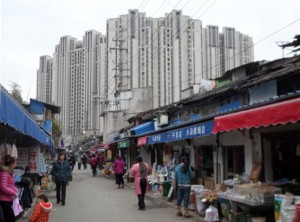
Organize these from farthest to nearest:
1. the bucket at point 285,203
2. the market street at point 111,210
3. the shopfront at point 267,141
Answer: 1. the market street at point 111,210
2. the shopfront at point 267,141
3. the bucket at point 285,203

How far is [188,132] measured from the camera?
11.3 m

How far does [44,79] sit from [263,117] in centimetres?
3930

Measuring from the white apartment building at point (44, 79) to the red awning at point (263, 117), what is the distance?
3698cm

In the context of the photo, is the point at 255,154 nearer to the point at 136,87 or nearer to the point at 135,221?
the point at 135,221

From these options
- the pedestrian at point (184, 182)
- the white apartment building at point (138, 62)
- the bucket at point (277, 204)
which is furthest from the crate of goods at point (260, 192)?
the white apartment building at point (138, 62)

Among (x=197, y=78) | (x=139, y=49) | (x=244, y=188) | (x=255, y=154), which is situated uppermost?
(x=139, y=49)

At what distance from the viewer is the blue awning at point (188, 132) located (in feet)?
32.3

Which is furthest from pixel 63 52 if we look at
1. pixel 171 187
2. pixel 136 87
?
pixel 171 187

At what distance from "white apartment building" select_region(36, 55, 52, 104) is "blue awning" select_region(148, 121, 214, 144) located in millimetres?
30302

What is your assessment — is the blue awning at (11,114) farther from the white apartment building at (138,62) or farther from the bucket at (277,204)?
the white apartment building at (138,62)

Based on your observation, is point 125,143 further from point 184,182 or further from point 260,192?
point 260,192

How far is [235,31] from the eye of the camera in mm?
25203

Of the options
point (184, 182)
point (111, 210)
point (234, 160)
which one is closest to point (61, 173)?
point (111, 210)

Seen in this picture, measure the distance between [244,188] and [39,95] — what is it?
123 ft
